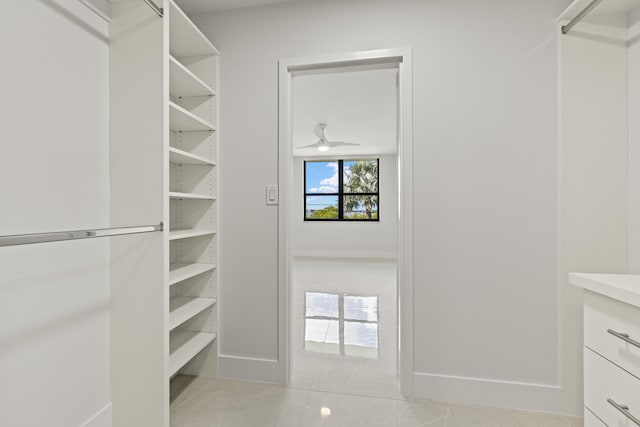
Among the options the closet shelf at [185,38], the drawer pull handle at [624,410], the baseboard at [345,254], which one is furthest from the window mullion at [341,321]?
the baseboard at [345,254]

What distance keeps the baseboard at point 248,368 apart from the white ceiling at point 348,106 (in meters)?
1.98

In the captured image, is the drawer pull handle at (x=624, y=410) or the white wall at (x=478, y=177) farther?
the white wall at (x=478, y=177)

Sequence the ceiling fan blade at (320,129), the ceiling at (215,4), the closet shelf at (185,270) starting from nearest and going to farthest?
1. the closet shelf at (185,270)
2. the ceiling at (215,4)
3. the ceiling fan blade at (320,129)

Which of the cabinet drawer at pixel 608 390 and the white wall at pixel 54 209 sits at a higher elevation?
the white wall at pixel 54 209

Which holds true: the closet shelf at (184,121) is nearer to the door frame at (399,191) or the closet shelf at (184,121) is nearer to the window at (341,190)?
the door frame at (399,191)

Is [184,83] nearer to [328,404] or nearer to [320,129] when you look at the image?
[328,404]

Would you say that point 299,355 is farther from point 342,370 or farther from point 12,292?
point 12,292

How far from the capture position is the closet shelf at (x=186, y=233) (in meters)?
1.69

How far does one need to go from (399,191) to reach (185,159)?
1.35 meters

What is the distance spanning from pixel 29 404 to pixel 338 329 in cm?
221

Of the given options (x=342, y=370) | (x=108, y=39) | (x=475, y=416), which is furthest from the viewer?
(x=342, y=370)

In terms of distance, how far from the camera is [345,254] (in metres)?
7.43

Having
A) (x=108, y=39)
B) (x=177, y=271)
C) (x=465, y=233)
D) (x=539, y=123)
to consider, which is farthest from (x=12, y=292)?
(x=539, y=123)

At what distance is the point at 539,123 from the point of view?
1785mm
